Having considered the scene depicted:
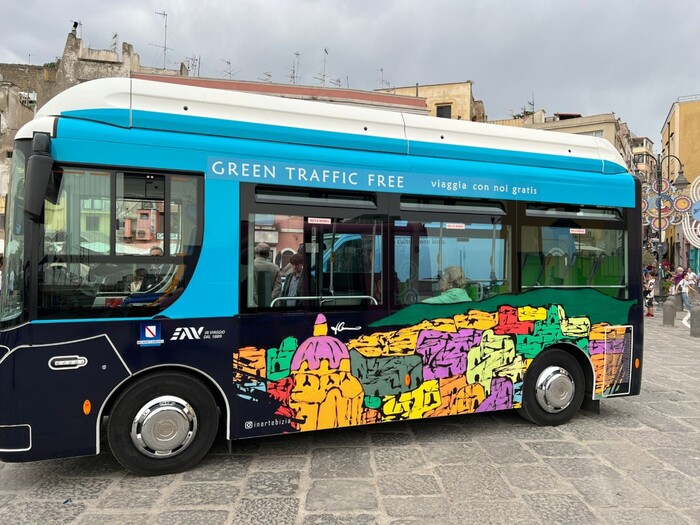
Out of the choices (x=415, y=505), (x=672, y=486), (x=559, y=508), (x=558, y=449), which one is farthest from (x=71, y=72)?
(x=672, y=486)

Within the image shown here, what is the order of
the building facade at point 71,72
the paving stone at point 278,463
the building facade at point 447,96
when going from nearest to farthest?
the paving stone at point 278,463 < the building facade at point 71,72 < the building facade at point 447,96

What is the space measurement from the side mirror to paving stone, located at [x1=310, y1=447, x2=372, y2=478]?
283 cm

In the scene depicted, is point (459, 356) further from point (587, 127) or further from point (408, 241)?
point (587, 127)

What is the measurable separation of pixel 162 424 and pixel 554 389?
384 centimetres

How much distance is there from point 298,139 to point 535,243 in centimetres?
264

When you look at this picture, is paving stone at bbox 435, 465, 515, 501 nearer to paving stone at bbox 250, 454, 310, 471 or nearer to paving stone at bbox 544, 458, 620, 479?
paving stone at bbox 544, 458, 620, 479

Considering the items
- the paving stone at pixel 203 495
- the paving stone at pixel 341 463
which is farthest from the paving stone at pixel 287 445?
the paving stone at pixel 203 495

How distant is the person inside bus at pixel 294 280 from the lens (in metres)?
4.39

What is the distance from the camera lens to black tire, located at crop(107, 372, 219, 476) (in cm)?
394

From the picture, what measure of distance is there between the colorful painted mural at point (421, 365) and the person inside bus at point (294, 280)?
0.96 ft

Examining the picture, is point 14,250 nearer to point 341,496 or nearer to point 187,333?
point 187,333

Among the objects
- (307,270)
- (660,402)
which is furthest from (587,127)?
(307,270)

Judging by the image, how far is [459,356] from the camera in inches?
197

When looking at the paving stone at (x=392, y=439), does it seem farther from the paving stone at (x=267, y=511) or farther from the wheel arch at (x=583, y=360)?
the wheel arch at (x=583, y=360)
